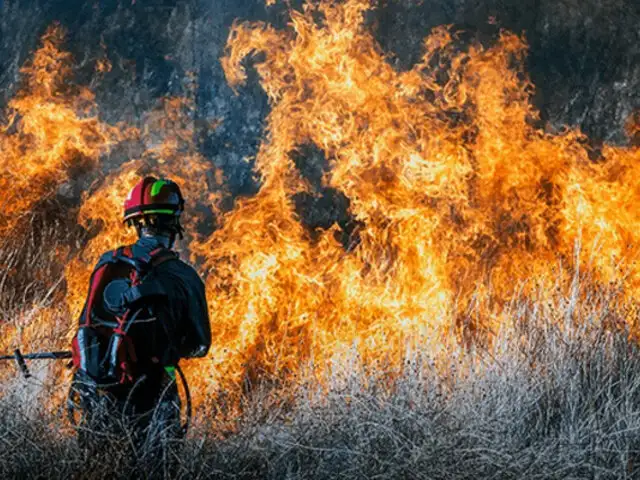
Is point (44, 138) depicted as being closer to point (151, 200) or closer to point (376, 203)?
point (376, 203)

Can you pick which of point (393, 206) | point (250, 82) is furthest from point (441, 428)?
point (250, 82)

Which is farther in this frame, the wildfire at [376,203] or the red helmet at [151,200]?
the wildfire at [376,203]

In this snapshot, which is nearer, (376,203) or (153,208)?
(153,208)

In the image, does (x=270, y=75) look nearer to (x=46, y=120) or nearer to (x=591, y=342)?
(x=46, y=120)

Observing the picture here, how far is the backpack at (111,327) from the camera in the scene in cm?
564

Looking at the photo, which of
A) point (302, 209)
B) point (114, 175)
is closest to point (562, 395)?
point (302, 209)

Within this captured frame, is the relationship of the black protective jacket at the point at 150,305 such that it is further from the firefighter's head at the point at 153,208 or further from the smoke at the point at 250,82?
the smoke at the point at 250,82

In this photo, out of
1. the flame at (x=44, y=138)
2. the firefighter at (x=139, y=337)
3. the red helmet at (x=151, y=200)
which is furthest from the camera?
the flame at (x=44, y=138)

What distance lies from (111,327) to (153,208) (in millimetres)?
804

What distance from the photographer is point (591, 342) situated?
8031 millimetres

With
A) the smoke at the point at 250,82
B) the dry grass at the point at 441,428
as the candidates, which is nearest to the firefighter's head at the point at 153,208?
the dry grass at the point at 441,428

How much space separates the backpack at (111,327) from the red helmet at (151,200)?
32 centimetres

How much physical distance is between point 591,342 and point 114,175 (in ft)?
22.1

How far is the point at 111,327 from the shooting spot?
5.70 metres
